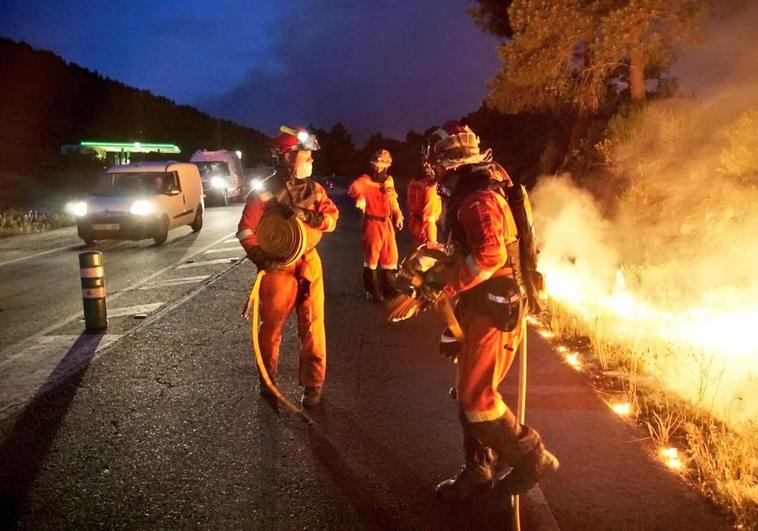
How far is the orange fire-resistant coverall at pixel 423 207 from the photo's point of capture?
761 centimetres

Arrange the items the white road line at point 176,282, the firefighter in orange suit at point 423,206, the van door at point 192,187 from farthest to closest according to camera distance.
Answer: the van door at point 192,187 → the white road line at point 176,282 → the firefighter in orange suit at point 423,206

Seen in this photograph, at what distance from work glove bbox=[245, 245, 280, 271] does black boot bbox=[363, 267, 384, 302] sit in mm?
3893

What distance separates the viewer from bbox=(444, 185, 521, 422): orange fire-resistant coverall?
9.77 ft

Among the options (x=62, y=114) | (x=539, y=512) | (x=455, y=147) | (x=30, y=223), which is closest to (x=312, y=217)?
(x=455, y=147)

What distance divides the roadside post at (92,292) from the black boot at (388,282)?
353 centimetres

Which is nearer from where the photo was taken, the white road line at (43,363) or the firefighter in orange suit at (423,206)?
the white road line at (43,363)

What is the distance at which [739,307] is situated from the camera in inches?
248

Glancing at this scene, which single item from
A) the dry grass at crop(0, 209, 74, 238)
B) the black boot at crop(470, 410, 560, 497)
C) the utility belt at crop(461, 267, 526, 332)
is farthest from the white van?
the black boot at crop(470, 410, 560, 497)

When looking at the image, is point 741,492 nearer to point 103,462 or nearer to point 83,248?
point 103,462

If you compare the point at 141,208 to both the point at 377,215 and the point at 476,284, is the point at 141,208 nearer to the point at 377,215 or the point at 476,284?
the point at 377,215

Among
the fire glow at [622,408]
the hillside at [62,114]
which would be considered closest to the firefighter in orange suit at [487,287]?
the fire glow at [622,408]

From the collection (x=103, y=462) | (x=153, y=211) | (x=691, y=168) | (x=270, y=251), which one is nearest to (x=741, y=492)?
(x=270, y=251)

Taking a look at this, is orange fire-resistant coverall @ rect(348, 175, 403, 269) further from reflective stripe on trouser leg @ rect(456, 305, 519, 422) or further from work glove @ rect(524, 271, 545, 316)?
reflective stripe on trouser leg @ rect(456, 305, 519, 422)

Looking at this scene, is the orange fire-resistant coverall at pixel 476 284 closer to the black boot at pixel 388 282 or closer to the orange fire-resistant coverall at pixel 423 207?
the orange fire-resistant coverall at pixel 423 207
